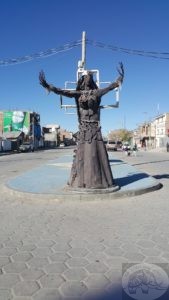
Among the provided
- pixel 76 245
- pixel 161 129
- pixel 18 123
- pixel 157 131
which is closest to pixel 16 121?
pixel 18 123

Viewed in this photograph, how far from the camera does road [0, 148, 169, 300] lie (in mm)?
4266

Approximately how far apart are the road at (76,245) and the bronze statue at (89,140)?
1.03 m

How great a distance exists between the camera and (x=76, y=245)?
5852mm

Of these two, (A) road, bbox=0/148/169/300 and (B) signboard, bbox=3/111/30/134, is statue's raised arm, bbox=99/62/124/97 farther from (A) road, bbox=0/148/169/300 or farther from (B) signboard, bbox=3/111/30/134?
(B) signboard, bbox=3/111/30/134

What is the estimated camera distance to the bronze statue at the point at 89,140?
1057 centimetres

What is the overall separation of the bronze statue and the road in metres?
1.03

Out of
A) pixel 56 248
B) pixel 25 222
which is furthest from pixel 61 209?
pixel 56 248

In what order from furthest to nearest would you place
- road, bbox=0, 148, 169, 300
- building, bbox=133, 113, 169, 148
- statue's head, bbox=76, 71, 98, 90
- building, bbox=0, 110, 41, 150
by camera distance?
building, bbox=0, 110, 41, 150 < building, bbox=133, 113, 169, 148 < statue's head, bbox=76, 71, 98, 90 < road, bbox=0, 148, 169, 300

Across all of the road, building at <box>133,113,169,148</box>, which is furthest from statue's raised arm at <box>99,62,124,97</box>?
building at <box>133,113,169,148</box>

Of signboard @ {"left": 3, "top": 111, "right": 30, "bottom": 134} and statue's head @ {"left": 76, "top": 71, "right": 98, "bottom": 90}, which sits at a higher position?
signboard @ {"left": 3, "top": 111, "right": 30, "bottom": 134}

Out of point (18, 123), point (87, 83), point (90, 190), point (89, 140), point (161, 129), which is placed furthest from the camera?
point (161, 129)

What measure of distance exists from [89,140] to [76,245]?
516 centimetres

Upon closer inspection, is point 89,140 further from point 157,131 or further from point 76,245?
point 157,131

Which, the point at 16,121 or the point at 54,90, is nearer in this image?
the point at 54,90
